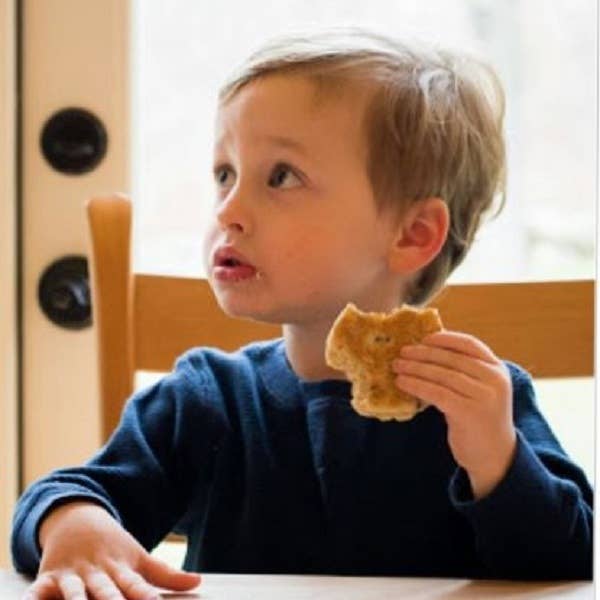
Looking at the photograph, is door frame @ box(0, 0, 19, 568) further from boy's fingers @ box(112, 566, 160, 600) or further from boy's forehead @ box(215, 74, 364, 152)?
boy's fingers @ box(112, 566, 160, 600)

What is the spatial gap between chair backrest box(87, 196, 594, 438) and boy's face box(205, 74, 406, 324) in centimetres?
19

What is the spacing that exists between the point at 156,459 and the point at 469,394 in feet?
0.81

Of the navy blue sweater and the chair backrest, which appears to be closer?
the navy blue sweater

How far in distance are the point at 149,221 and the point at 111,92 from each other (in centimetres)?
16

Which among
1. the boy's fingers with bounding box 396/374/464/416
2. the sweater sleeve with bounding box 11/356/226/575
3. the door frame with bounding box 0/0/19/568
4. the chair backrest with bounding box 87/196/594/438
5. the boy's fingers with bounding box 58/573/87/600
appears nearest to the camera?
the boy's fingers with bounding box 58/573/87/600

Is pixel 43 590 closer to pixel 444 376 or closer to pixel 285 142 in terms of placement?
pixel 444 376

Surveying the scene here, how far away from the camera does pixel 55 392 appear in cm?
156

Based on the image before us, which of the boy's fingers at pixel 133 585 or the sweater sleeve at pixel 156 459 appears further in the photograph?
the sweater sleeve at pixel 156 459

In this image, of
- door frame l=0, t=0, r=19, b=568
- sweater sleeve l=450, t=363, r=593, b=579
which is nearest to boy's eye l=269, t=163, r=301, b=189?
sweater sleeve l=450, t=363, r=593, b=579

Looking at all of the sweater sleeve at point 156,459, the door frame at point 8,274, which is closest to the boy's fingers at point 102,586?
the sweater sleeve at point 156,459

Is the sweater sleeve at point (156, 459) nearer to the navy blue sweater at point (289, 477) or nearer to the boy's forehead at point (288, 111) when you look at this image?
the navy blue sweater at point (289, 477)

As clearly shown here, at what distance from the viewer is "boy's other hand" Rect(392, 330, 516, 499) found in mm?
796

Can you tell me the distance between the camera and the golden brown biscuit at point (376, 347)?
79cm

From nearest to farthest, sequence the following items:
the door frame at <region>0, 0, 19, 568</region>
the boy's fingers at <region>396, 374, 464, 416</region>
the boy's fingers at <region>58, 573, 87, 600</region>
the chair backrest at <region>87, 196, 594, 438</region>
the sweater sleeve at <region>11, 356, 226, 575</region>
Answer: the boy's fingers at <region>58, 573, 87, 600</region>
the boy's fingers at <region>396, 374, 464, 416</region>
the sweater sleeve at <region>11, 356, 226, 575</region>
the chair backrest at <region>87, 196, 594, 438</region>
the door frame at <region>0, 0, 19, 568</region>
